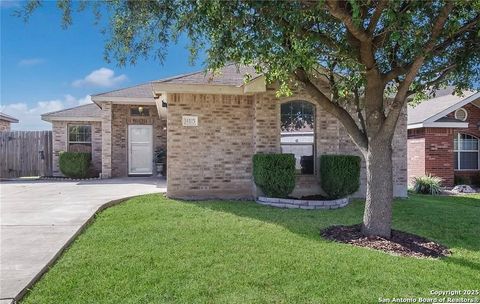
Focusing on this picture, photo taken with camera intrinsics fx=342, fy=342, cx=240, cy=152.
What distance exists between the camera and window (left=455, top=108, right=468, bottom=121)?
50.2 ft

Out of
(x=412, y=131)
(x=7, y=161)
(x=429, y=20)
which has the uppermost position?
(x=429, y=20)

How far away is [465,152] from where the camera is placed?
1551 cm

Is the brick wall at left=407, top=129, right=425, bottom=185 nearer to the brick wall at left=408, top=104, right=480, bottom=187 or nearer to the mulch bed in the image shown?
the brick wall at left=408, top=104, right=480, bottom=187

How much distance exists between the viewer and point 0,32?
7.77m

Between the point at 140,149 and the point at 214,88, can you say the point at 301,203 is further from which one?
the point at 140,149

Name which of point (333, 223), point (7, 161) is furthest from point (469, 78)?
point (7, 161)

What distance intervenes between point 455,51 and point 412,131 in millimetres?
10633

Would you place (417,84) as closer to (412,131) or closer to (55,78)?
(412,131)

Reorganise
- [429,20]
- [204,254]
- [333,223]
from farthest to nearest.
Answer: [333,223], [429,20], [204,254]

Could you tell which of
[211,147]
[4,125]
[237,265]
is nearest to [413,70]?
[237,265]

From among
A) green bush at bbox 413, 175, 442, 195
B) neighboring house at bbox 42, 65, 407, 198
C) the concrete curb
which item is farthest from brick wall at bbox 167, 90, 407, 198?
green bush at bbox 413, 175, 442, 195

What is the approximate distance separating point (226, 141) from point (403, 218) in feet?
16.5

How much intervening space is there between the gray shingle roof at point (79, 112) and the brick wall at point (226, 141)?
8.10m

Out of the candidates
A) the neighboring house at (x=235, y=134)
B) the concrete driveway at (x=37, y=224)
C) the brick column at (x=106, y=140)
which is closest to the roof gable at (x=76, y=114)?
the brick column at (x=106, y=140)
